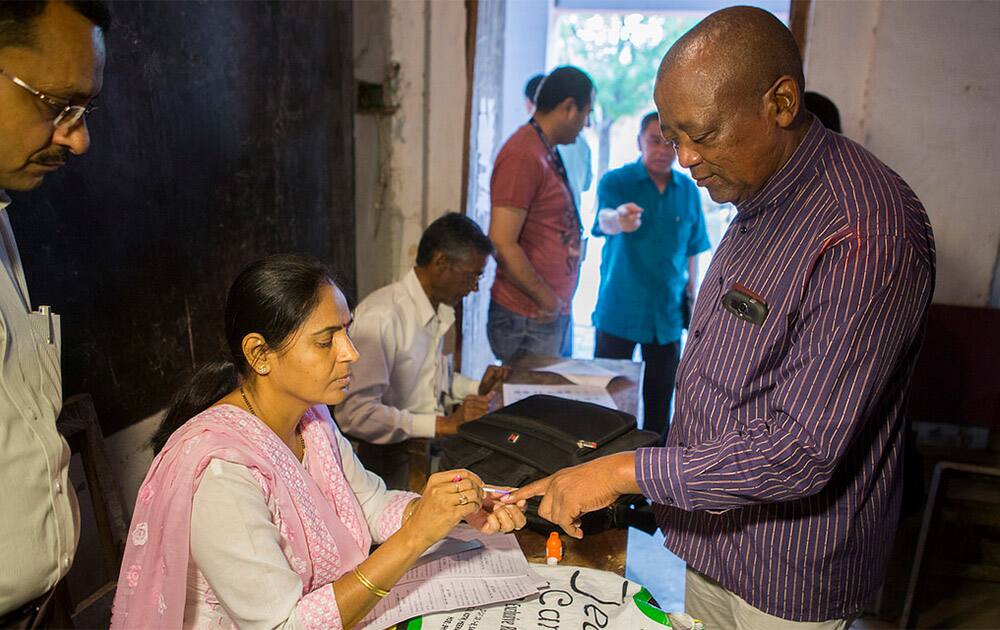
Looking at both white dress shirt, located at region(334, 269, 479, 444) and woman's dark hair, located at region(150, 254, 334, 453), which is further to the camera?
white dress shirt, located at region(334, 269, 479, 444)

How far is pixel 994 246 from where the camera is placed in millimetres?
3064

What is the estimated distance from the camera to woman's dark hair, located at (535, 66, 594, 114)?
327cm

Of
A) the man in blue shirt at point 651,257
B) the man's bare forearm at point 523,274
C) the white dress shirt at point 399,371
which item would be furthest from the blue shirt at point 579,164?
the white dress shirt at point 399,371

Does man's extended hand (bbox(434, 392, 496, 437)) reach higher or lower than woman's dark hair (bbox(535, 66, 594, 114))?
lower

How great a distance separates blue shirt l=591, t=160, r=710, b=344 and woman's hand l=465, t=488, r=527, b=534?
7.45ft

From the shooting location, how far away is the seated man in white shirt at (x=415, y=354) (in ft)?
7.98

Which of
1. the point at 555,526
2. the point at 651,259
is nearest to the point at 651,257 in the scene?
the point at 651,259

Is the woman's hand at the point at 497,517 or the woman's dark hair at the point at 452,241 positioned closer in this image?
the woman's hand at the point at 497,517

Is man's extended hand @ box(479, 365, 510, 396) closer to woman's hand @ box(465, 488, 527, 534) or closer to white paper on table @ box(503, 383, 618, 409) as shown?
white paper on table @ box(503, 383, 618, 409)

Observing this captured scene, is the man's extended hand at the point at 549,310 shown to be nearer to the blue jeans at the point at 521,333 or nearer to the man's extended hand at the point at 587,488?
the blue jeans at the point at 521,333

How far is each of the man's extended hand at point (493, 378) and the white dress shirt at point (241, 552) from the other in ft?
4.97

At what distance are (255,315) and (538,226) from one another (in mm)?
2088

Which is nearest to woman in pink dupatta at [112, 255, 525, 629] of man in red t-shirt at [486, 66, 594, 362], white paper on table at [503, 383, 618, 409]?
white paper on table at [503, 383, 618, 409]

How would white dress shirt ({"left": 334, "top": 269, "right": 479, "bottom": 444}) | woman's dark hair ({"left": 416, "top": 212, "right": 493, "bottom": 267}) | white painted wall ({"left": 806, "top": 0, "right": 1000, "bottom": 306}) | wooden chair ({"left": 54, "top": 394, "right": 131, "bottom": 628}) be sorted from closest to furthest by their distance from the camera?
wooden chair ({"left": 54, "top": 394, "right": 131, "bottom": 628})
white dress shirt ({"left": 334, "top": 269, "right": 479, "bottom": 444})
woman's dark hair ({"left": 416, "top": 212, "right": 493, "bottom": 267})
white painted wall ({"left": 806, "top": 0, "right": 1000, "bottom": 306})
